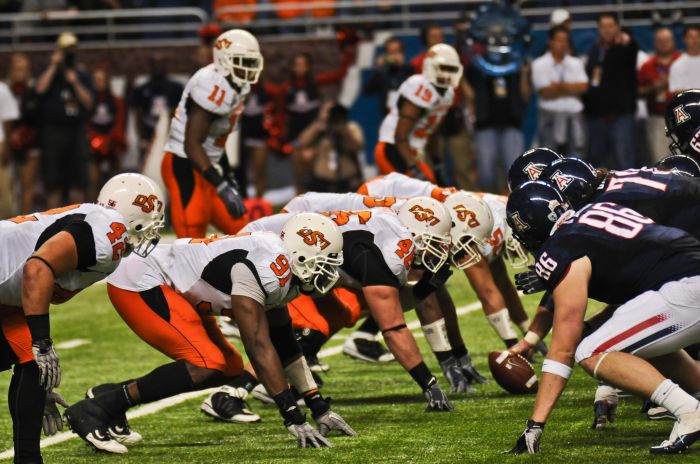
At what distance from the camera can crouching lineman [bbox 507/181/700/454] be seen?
199 inches

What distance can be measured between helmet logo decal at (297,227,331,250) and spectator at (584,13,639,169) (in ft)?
24.7

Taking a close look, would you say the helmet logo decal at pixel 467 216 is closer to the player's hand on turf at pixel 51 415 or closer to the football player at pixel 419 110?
the player's hand on turf at pixel 51 415

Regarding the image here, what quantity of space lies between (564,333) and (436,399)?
1.47 meters

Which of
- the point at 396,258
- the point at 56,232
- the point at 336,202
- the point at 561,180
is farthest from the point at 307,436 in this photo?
the point at 336,202

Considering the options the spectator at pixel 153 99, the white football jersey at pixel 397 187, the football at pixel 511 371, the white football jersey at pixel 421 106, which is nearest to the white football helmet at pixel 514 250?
the white football jersey at pixel 397 187

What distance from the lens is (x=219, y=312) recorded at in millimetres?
6086

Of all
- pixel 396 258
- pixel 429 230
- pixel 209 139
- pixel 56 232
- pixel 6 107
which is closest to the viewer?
pixel 56 232

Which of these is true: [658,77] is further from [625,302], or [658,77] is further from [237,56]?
A: [625,302]

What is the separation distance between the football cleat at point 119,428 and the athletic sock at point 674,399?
2.30 metres

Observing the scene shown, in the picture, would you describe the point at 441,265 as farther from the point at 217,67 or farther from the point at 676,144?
the point at 217,67

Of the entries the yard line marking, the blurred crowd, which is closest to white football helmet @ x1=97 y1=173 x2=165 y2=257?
the yard line marking

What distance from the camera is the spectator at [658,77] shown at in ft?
42.3

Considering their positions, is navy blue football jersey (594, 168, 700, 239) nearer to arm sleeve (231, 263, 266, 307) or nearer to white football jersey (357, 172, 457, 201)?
arm sleeve (231, 263, 266, 307)

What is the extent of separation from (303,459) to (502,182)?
8.64m
